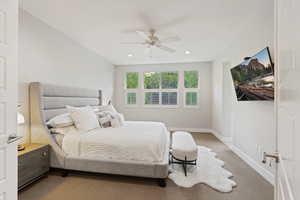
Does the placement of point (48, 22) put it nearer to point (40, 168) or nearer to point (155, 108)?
point (40, 168)

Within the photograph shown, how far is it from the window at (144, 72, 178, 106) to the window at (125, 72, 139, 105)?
43cm

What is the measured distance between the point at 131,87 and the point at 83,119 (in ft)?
11.8

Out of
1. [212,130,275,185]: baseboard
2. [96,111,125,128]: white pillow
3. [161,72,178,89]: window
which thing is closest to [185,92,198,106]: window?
[161,72,178,89]: window

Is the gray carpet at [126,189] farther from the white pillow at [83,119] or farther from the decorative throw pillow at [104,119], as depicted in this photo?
the decorative throw pillow at [104,119]

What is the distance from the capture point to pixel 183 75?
563 cm

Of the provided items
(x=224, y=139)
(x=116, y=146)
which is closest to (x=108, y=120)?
(x=116, y=146)

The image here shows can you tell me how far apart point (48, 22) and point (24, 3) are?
524mm

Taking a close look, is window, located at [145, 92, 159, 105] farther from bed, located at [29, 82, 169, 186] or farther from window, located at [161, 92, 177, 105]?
bed, located at [29, 82, 169, 186]

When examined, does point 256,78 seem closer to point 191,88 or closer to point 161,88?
point 191,88

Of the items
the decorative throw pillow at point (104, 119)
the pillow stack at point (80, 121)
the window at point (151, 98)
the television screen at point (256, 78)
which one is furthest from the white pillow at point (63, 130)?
the window at point (151, 98)

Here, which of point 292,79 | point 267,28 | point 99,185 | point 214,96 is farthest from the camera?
point 214,96

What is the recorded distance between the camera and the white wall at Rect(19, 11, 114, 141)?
2351mm

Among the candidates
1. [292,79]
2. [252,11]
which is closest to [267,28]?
[252,11]

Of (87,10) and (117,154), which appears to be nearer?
(117,154)
